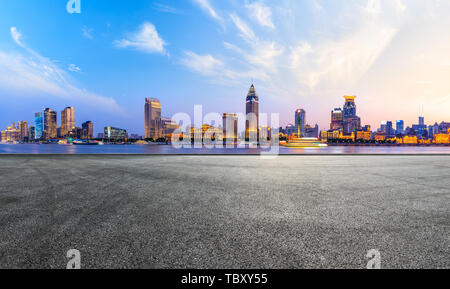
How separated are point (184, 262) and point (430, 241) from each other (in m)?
4.47

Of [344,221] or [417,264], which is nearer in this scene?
[417,264]

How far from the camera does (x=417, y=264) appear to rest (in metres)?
3.00

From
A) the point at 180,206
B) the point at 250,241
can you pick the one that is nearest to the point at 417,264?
the point at 250,241

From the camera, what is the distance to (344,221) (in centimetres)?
464

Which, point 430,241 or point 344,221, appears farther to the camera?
point 344,221
